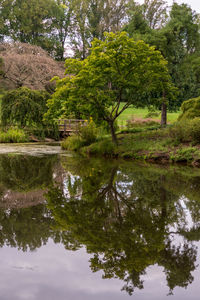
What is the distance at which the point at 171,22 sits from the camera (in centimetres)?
1927

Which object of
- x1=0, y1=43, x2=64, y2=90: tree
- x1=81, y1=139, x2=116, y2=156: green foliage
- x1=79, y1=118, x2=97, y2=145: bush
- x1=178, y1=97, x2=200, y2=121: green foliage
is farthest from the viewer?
x1=0, y1=43, x2=64, y2=90: tree

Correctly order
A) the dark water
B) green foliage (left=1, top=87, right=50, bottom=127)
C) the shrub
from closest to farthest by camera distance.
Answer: the dark water → the shrub → green foliage (left=1, top=87, right=50, bottom=127)

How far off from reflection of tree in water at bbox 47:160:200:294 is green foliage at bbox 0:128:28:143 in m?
14.9

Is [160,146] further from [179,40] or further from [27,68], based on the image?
[27,68]

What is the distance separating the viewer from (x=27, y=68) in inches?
1236

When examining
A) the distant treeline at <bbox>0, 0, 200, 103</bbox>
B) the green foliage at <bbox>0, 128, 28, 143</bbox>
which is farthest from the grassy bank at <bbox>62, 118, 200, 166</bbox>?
the distant treeline at <bbox>0, 0, 200, 103</bbox>

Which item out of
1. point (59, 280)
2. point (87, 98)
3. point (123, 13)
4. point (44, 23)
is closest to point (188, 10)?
point (87, 98)

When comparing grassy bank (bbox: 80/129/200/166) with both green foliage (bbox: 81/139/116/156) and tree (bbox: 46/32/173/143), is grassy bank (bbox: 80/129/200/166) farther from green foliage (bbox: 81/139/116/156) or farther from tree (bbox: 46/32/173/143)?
tree (bbox: 46/32/173/143)

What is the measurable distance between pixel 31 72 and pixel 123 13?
19896 millimetres

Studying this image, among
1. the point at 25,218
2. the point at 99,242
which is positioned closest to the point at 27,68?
the point at 25,218

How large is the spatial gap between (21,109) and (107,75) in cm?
1008

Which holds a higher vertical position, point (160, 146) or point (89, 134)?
point (89, 134)

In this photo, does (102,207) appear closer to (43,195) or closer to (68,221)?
(68,221)

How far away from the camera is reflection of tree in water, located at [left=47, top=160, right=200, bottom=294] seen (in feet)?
10.1
